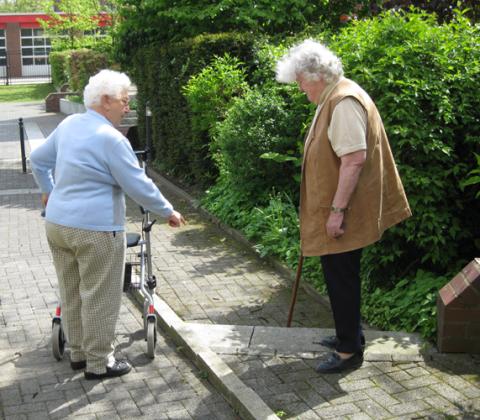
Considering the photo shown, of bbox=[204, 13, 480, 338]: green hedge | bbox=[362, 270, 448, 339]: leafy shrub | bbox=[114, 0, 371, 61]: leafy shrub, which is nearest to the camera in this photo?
bbox=[362, 270, 448, 339]: leafy shrub

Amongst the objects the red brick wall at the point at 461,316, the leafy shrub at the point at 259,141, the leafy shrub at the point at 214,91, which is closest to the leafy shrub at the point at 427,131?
the red brick wall at the point at 461,316

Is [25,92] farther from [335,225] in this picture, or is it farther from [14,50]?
[335,225]

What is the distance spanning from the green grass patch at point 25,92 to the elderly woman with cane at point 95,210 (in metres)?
31.4

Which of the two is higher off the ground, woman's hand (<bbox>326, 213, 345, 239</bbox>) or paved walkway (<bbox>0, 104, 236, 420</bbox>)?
woman's hand (<bbox>326, 213, 345, 239</bbox>)

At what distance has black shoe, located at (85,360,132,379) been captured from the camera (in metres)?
4.78

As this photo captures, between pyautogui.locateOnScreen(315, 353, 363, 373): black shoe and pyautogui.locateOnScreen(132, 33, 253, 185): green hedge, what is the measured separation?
618 centimetres

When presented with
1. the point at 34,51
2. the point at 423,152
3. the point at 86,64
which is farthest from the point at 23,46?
the point at 423,152

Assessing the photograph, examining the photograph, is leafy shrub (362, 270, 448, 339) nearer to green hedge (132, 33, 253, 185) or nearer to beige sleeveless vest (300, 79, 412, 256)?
beige sleeveless vest (300, 79, 412, 256)

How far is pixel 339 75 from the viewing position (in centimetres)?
447

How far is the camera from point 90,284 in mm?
4656

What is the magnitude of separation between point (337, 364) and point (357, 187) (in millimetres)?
1101

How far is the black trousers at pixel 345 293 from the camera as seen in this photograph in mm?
4531

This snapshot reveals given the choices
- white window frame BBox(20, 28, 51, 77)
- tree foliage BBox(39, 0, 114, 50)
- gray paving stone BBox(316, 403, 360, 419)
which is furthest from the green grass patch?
gray paving stone BBox(316, 403, 360, 419)

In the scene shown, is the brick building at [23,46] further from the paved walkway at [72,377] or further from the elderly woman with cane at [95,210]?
the elderly woman with cane at [95,210]
